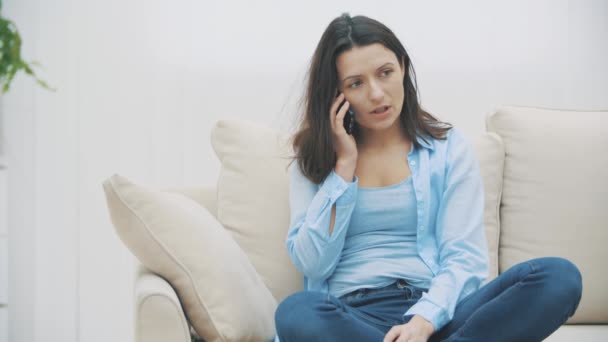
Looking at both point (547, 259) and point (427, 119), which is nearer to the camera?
point (547, 259)

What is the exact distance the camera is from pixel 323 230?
69.9 inches

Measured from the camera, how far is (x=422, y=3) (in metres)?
2.81

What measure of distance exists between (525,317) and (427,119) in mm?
693

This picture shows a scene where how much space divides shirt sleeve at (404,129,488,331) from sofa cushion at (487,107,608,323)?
0.39 m

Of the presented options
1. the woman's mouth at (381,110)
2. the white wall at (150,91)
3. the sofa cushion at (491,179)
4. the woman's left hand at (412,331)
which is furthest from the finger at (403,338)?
the white wall at (150,91)

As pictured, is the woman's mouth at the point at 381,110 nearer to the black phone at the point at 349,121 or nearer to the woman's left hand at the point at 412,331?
the black phone at the point at 349,121

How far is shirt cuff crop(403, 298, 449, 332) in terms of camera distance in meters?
1.57

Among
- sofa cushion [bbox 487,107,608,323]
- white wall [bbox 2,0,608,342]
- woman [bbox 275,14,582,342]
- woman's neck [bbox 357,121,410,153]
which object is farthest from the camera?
white wall [bbox 2,0,608,342]

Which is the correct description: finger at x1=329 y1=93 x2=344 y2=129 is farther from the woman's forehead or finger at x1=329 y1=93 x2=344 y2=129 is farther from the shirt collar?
the shirt collar

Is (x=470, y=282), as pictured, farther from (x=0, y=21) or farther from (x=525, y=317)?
(x=0, y=21)

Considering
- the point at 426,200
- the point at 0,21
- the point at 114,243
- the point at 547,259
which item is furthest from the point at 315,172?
the point at 114,243

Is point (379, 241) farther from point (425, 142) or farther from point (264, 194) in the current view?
point (264, 194)

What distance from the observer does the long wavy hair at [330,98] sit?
74.0 inches

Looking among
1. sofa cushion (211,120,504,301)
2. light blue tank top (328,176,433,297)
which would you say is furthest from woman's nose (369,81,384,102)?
sofa cushion (211,120,504,301)
